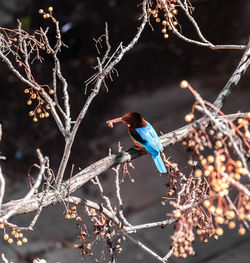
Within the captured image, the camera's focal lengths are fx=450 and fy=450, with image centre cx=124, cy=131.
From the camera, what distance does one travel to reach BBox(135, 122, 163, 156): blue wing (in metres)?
3.06

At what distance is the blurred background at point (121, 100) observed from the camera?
528 cm

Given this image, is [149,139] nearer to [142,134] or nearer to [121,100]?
[142,134]

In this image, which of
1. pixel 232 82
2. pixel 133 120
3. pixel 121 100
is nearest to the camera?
pixel 232 82

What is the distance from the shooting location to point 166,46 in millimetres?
8234

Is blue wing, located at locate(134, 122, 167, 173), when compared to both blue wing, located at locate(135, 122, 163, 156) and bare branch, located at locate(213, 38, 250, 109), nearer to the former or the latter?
blue wing, located at locate(135, 122, 163, 156)

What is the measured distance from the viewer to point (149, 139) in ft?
10.2

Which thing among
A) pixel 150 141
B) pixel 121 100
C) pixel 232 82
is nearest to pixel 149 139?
pixel 150 141

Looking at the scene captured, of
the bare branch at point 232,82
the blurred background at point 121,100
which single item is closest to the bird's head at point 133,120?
the bare branch at point 232,82

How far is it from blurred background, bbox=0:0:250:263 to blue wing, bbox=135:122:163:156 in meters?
2.29

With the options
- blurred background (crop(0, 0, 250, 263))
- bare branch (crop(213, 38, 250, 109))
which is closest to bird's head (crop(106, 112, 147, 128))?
bare branch (crop(213, 38, 250, 109))

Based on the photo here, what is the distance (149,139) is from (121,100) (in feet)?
13.4

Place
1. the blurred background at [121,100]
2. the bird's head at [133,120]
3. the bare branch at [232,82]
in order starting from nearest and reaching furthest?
the bare branch at [232,82] → the bird's head at [133,120] → the blurred background at [121,100]

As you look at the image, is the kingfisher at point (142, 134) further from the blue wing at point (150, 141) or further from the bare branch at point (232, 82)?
the bare branch at point (232, 82)

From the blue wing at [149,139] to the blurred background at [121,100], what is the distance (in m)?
2.29
